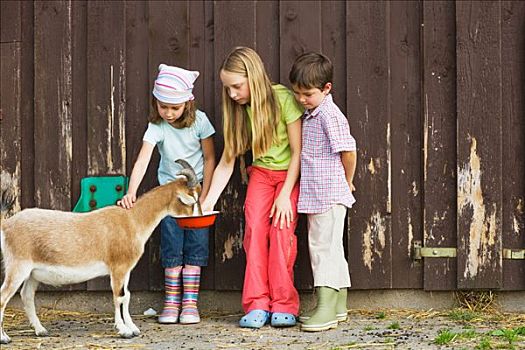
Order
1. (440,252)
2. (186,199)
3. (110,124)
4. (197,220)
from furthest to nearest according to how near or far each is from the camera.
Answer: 1. (110,124)
2. (440,252)
3. (186,199)
4. (197,220)

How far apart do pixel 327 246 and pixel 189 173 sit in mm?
1053

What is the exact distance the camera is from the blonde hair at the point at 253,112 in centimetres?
647

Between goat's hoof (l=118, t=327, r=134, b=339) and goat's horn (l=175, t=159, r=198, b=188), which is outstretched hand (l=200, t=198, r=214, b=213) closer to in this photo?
goat's horn (l=175, t=159, r=198, b=188)

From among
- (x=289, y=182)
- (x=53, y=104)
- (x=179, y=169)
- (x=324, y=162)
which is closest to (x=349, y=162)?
(x=324, y=162)

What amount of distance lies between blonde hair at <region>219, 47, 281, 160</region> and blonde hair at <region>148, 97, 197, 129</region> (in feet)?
0.72

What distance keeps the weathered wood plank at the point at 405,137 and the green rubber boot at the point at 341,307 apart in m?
0.46

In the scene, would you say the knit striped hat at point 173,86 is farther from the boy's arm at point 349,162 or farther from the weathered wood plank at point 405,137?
the weathered wood plank at point 405,137

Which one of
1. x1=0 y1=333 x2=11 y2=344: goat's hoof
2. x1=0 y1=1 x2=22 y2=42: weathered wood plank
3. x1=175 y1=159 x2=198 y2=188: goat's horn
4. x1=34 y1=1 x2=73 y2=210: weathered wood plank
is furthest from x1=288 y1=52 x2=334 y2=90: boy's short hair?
x1=0 y1=333 x2=11 y2=344: goat's hoof

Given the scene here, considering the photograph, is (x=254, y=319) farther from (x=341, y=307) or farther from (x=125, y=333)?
(x=125, y=333)

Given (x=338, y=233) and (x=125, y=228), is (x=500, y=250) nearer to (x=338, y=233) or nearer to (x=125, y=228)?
(x=338, y=233)

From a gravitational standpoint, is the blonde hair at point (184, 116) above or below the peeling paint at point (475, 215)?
above

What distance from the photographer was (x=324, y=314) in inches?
249

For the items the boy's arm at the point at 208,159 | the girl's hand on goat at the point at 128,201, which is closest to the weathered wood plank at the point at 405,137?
the boy's arm at the point at 208,159

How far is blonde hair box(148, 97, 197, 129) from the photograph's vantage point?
666 centimetres
